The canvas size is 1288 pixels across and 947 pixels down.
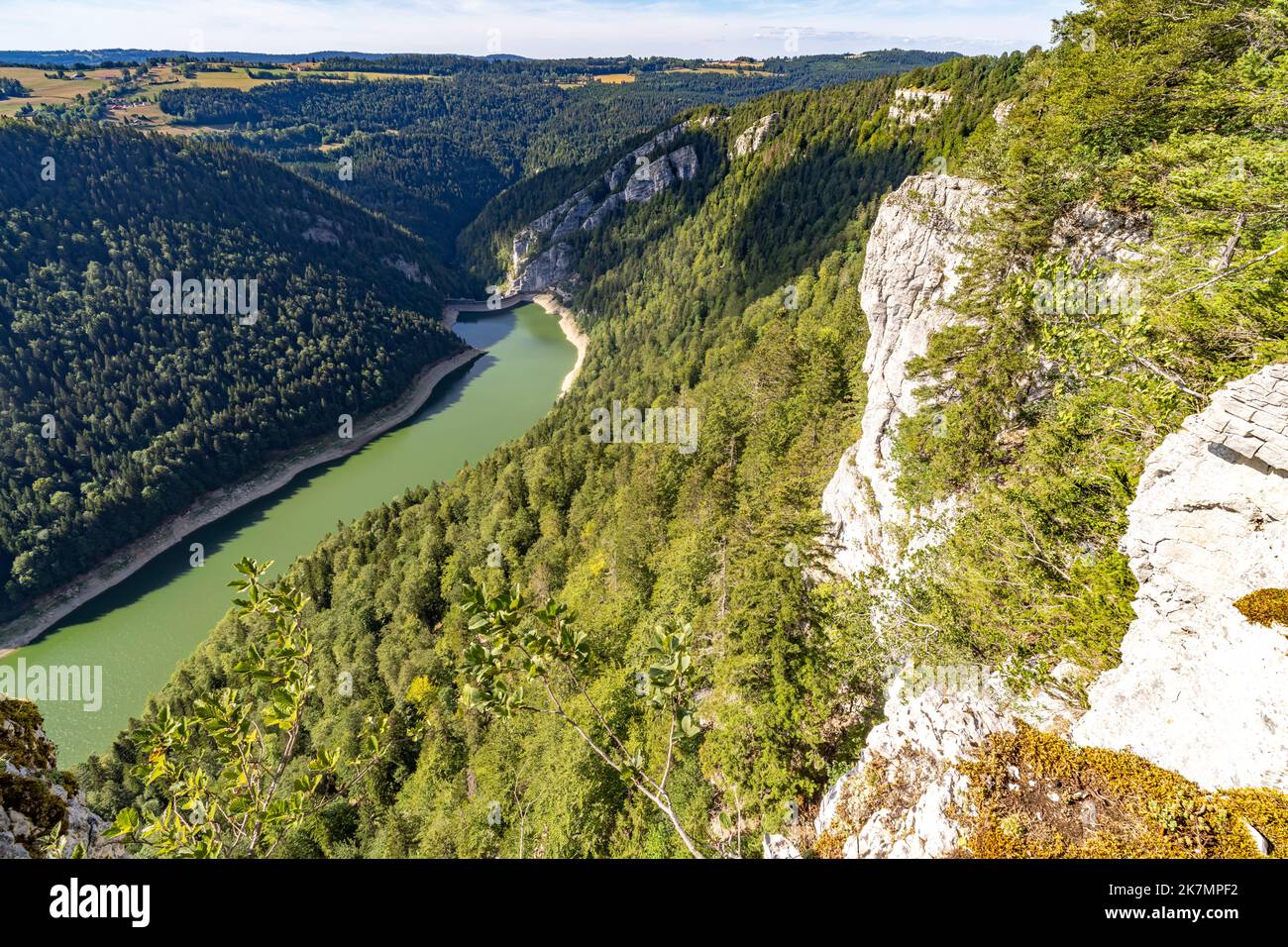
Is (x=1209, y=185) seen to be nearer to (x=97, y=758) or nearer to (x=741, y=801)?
(x=741, y=801)

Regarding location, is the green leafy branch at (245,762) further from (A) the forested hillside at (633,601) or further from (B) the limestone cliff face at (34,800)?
(B) the limestone cliff face at (34,800)

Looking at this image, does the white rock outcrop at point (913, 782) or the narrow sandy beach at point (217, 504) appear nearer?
the white rock outcrop at point (913, 782)

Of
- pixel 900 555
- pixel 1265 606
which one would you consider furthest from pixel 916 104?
pixel 1265 606

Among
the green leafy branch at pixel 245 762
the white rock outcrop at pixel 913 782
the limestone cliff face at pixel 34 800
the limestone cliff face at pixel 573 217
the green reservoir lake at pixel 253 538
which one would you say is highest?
the limestone cliff face at pixel 573 217

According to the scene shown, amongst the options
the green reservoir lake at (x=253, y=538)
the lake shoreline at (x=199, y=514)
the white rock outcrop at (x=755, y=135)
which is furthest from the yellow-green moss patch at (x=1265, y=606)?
the white rock outcrop at (x=755, y=135)

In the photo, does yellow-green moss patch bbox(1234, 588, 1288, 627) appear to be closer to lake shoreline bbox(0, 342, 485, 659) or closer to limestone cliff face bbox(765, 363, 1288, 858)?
limestone cliff face bbox(765, 363, 1288, 858)

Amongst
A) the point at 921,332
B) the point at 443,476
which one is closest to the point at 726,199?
the point at 443,476
